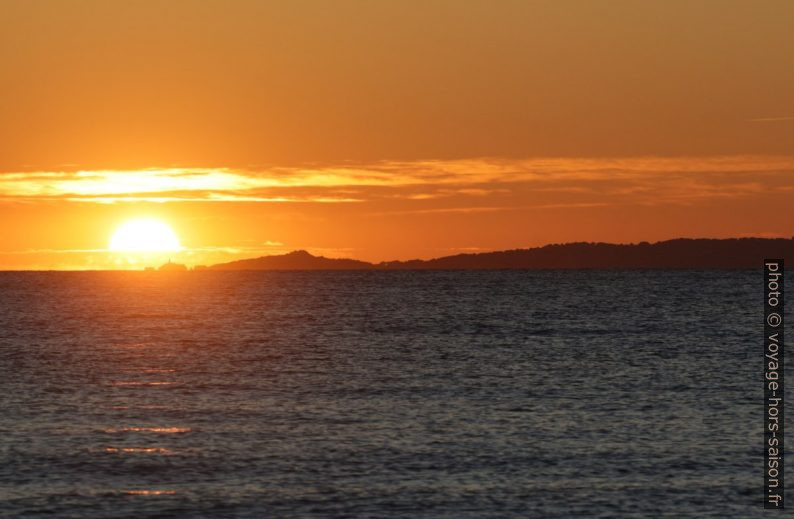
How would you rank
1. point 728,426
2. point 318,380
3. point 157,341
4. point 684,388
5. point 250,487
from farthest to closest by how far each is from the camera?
point 157,341 < point 318,380 < point 684,388 < point 728,426 < point 250,487

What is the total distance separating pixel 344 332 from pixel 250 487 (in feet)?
273

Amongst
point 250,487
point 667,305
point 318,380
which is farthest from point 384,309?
point 250,487

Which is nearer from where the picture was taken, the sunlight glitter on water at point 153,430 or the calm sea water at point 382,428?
A: the calm sea water at point 382,428

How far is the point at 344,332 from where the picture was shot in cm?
11925

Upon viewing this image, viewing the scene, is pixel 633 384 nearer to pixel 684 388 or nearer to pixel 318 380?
pixel 684 388

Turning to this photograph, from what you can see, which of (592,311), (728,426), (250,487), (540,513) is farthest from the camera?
(592,311)

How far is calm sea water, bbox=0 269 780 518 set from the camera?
34.6 meters

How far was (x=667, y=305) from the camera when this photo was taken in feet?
607

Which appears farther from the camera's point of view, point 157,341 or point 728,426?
point 157,341

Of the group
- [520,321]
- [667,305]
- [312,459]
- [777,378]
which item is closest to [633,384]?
[777,378]

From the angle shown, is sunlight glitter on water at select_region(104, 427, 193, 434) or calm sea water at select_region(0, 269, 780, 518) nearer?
calm sea water at select_region(0, 269, 780, 518)

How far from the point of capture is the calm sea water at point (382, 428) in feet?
114

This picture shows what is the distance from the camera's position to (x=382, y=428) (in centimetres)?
4747

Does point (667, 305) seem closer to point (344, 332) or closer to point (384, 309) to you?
point (384, 309)
